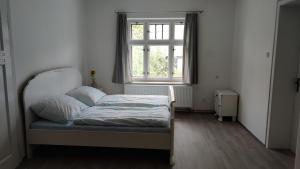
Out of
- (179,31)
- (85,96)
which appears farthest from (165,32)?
(85,96)

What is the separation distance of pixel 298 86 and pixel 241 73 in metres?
1.31

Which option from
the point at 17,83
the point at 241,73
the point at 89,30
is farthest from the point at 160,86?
the point at 17,83

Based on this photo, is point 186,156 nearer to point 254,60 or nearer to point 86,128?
point 86,128

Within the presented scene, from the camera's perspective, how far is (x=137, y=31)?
493 centimetres

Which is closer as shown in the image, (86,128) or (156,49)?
(86,128)

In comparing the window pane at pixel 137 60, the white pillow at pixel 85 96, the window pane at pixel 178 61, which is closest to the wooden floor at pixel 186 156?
the white pillow at pixel 85 96

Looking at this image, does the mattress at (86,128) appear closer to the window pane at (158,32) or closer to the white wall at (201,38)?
the white wall at (201,38)

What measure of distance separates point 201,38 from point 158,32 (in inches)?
37.7

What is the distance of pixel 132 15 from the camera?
4.77 meters

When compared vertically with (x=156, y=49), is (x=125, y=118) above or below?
below

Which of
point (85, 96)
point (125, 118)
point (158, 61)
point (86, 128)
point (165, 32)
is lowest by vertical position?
point (86, 128)

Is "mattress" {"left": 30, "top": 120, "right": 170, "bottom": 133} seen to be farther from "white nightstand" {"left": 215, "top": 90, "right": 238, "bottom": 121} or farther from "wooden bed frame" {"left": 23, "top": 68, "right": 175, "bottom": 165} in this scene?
"white nightstand" {"left": 215, "top": 90, "right": 238, "bottom": 121}

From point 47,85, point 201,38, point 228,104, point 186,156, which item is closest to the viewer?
point 186,156

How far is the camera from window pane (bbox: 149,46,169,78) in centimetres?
496
